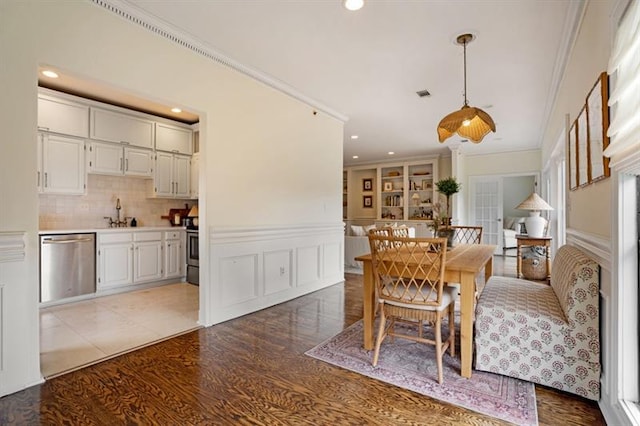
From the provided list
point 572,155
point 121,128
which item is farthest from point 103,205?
point 572,155

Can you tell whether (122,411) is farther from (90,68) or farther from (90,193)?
(90,193)

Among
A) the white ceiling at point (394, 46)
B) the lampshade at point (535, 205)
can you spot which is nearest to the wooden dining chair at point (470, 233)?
the lampshade at point (535, 205)

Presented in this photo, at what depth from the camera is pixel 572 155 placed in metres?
3.02

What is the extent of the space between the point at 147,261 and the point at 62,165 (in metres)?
1.63

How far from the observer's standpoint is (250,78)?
3.62 m

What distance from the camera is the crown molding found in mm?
2471

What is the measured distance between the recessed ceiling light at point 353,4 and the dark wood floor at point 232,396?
2635 millimetres

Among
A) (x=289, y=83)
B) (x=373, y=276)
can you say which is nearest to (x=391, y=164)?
(x=289, y=83)

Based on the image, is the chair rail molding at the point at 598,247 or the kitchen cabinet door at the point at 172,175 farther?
the kitchen cabinet door at the point at 172,175

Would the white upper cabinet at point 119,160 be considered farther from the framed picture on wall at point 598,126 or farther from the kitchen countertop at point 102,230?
the framed picture on wall at point 598,126

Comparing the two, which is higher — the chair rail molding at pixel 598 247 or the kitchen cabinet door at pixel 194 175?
the kitchen cabinet door at pixel 194 175

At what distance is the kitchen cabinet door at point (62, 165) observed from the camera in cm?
396

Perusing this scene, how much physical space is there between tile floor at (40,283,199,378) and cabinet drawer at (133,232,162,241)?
29.8 inches

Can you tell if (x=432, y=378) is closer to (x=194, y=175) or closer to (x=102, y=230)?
(x=102, y=230)
